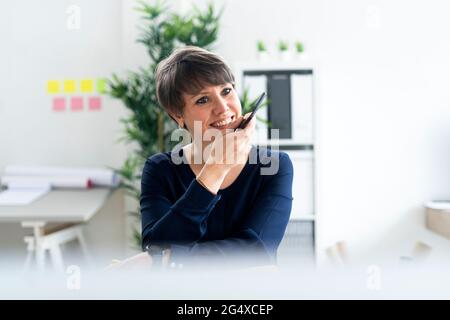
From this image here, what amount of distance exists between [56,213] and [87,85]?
0.85 meters

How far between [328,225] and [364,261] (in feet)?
5.71

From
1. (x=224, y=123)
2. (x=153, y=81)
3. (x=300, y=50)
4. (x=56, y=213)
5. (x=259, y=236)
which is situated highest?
(x=300, y=50)

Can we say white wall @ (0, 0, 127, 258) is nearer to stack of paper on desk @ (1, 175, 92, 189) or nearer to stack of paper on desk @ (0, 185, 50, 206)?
stack of paper on desk @ (1, 175, 92, 189)

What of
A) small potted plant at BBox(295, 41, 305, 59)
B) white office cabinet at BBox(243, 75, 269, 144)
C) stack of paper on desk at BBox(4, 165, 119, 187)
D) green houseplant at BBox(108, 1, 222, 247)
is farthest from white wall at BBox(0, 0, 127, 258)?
small potted plant at BBox(295, 41, 305, 59)

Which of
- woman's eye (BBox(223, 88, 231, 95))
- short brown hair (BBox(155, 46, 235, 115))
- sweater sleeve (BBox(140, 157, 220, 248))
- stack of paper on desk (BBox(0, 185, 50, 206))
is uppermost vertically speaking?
short brown hair (BBox(155, 46, 235, 115))

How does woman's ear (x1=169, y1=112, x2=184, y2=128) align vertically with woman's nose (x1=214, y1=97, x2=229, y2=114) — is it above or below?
below

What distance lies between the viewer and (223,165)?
542 millimetres

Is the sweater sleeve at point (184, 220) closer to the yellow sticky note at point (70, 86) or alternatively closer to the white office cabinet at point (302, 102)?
the white office cabinet at point (302, 102)

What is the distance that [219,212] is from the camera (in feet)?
1.95

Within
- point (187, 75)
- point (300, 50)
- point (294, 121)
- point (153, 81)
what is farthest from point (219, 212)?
point (300, 50)

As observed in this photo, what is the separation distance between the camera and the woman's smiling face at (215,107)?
0.52 meters

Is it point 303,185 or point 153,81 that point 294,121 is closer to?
point 303,185

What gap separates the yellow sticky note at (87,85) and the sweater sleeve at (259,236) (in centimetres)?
173

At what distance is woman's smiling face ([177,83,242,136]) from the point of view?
0.52 meters
